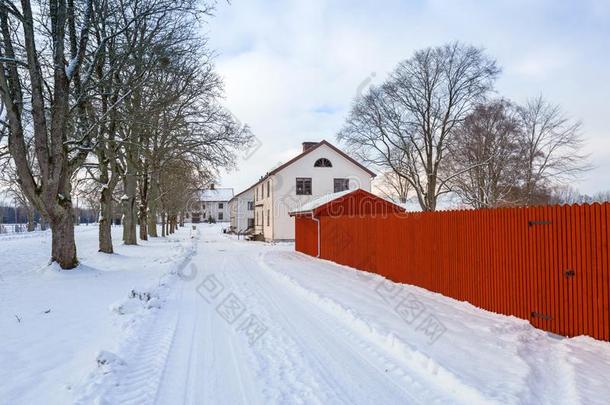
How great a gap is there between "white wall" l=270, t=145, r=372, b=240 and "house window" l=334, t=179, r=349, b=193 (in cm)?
27

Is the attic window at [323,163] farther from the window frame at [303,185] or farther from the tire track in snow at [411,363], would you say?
the tire track in snow at [411,363]

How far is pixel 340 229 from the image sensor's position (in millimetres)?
16828

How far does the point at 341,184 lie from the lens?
3378 centimetres

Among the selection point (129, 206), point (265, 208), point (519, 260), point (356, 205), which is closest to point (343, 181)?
point (265, 208)

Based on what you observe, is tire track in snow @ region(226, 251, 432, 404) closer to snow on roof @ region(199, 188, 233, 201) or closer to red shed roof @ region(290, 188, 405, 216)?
red shed roof @ region(290, 188, 405, 216)

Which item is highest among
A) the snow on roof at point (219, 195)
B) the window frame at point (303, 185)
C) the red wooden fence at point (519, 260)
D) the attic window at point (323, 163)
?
the snow on roof at point (219, 195)

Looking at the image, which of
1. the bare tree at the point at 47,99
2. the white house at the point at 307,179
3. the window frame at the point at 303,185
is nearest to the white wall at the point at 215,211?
the white house at the point at 307,179

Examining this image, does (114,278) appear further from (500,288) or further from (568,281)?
(568,281)

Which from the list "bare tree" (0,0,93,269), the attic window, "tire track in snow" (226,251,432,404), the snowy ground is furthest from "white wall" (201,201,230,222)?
"tire track in snow" (226,251,432,404)

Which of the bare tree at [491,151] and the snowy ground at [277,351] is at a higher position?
the bare tree at [491,151]

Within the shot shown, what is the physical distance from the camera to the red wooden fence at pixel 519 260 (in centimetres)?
577

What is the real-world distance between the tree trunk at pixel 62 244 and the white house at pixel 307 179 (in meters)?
21.2

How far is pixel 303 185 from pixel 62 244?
22.6 metres

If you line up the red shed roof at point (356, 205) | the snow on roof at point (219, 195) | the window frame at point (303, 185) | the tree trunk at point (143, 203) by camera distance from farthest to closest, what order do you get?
the snow on roof at point (219, 195), the window frame at point (303, 185), the tree trunk at point (143, 203), the red shed roof at point (356, 205)
